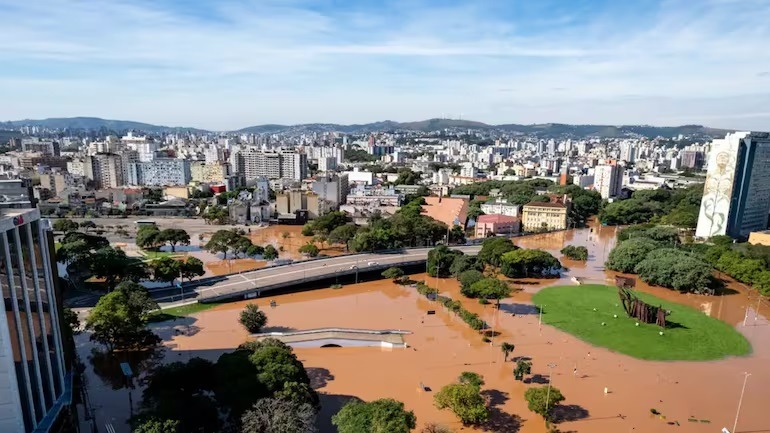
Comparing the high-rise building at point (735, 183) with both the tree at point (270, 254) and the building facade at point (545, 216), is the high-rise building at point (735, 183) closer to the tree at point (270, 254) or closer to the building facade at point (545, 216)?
the building facade at point (545, 216)

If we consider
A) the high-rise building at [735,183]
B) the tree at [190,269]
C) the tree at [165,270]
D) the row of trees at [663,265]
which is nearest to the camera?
the tree at [165,270]

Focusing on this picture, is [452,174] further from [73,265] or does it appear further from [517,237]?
[73,265]

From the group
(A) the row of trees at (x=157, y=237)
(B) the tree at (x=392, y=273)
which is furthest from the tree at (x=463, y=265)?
(A) the row of trees at (x=157, y=237)

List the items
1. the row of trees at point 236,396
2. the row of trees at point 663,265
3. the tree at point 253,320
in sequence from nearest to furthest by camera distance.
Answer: the row of trees at point 236,396 < the tree at point 253,320 < the row of trees at point 663,265

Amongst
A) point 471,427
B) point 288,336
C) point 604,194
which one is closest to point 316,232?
point 288,336

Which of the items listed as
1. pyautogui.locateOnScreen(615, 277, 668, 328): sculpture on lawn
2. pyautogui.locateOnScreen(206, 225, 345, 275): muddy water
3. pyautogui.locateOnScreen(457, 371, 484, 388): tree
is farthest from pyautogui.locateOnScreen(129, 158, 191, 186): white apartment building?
pyautogui.locateOnScreen(457, 371, 484, 388): tree

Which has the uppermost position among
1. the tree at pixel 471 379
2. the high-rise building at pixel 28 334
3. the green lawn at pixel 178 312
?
the high-rise building at pixel 28 334

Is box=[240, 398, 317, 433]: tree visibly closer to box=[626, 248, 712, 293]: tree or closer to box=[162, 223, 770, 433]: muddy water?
box=[162, 223, 770, 433]: muddy water
